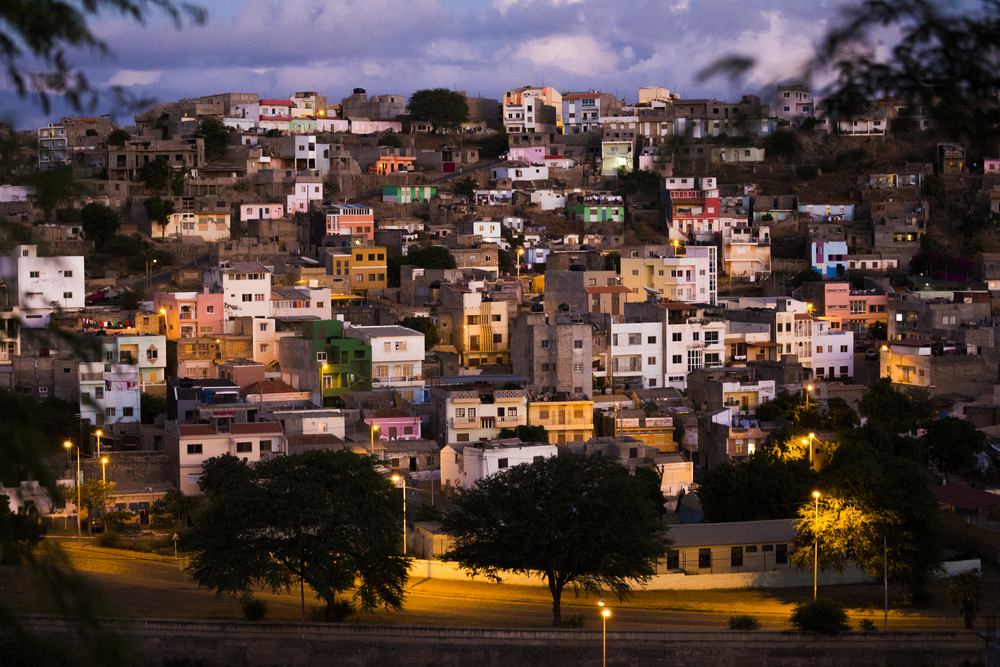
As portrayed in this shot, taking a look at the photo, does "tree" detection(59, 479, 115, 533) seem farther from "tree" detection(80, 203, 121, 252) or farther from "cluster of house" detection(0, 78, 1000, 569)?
"tree" detection(80, 203, 121, 252)

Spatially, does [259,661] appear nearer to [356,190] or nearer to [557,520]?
[557,520]

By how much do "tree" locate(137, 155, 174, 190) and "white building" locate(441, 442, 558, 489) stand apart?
20.2 meters

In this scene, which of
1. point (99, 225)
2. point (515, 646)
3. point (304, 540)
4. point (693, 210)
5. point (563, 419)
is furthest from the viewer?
point (693, 210)

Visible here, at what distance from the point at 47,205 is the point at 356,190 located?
3574 cm

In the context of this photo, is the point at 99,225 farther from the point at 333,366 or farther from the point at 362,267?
the point at 333,366

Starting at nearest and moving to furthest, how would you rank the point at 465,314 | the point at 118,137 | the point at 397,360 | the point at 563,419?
the point at 563,419 → the point at 397,360 → the point at 465,314 → the point at 118,137

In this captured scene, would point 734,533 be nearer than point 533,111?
Yes

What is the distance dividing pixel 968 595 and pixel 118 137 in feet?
98.3

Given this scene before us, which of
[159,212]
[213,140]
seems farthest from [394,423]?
[213,140]

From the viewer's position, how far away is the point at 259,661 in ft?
43.1

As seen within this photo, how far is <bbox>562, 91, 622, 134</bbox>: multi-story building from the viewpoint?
4556 cm

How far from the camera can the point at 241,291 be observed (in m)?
25.8

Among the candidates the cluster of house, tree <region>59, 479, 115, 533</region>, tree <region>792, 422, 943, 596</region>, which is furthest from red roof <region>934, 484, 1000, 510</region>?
tree <region>59, 479, 115, 533</region>

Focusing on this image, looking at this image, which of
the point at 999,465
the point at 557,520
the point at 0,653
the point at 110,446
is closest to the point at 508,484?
the point at 557,520
